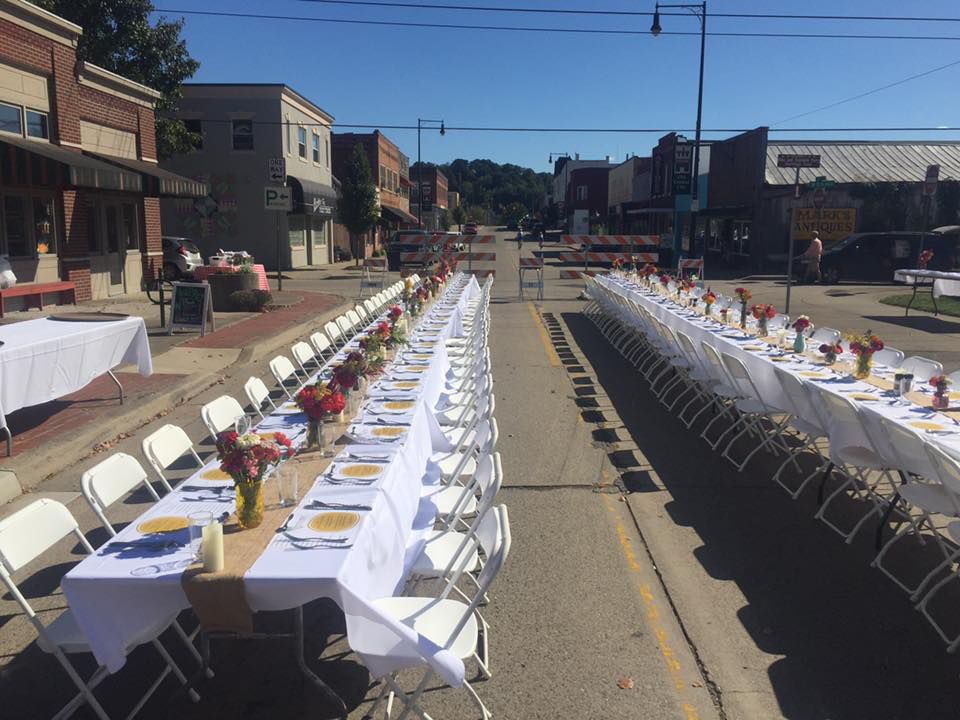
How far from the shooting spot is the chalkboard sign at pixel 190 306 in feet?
45.4

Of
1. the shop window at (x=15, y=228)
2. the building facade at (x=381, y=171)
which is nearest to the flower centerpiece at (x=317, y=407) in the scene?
the shop window at (x=15, y=228)

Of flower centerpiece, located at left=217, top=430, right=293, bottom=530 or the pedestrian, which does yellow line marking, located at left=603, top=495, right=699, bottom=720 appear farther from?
the pedestrian

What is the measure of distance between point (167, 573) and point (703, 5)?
29.9 metres

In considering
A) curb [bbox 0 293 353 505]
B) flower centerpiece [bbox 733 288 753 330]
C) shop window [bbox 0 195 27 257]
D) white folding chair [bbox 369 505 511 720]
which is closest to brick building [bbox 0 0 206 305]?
shop window [bbox 0 195 27 257]

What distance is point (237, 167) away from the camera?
108 ft

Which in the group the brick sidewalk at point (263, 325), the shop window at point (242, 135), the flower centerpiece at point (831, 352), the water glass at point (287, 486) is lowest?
the brick sidewalk at point (263, 325)

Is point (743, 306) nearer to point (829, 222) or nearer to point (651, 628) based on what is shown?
point (651, 628)

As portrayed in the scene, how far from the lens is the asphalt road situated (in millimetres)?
3754

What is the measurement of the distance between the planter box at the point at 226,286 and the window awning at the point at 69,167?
2618mm

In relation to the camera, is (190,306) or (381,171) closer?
(190,306)

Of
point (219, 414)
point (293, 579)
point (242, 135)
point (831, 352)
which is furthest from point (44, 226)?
point (242, 135)

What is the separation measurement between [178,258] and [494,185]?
169 meters

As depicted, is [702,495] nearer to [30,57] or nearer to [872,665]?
[872,665]

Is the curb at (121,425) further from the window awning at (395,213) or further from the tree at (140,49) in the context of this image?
the window awning at (395,213)
